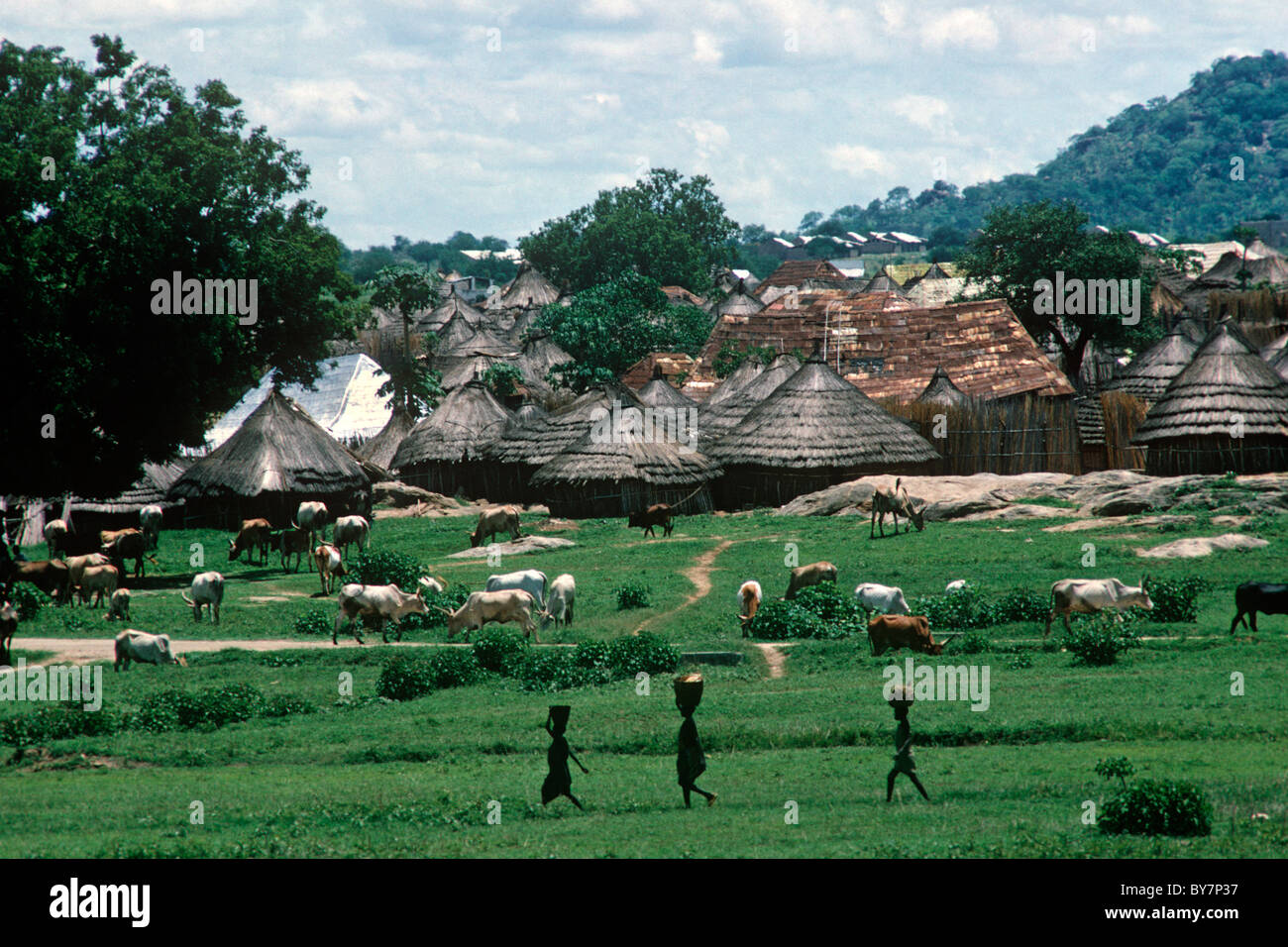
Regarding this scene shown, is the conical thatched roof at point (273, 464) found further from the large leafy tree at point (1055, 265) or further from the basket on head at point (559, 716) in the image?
the large leafy tree at point (1055, 265)

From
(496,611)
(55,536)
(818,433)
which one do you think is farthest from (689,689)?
(818,433)

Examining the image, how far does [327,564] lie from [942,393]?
2729 centimetres

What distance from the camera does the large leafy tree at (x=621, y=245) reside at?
393ft

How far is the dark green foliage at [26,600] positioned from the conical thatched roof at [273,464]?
51.8ft

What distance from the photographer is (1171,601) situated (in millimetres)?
23562

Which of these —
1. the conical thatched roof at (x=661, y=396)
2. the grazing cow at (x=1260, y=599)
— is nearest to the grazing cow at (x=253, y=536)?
the conical thatched roof at (x=661, y=396)

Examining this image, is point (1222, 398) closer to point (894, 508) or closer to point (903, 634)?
point (894, 508)

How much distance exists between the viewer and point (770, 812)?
44.3 ft

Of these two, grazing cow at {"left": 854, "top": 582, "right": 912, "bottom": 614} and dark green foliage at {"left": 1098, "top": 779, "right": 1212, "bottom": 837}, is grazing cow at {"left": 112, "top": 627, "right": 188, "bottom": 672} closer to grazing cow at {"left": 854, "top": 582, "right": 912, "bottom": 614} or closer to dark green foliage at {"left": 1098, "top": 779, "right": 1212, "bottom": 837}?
grazing cow at {"left": 854, "top": 582, "right": 912, "bottom": 614}

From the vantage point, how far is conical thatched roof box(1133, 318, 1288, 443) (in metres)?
41.2
